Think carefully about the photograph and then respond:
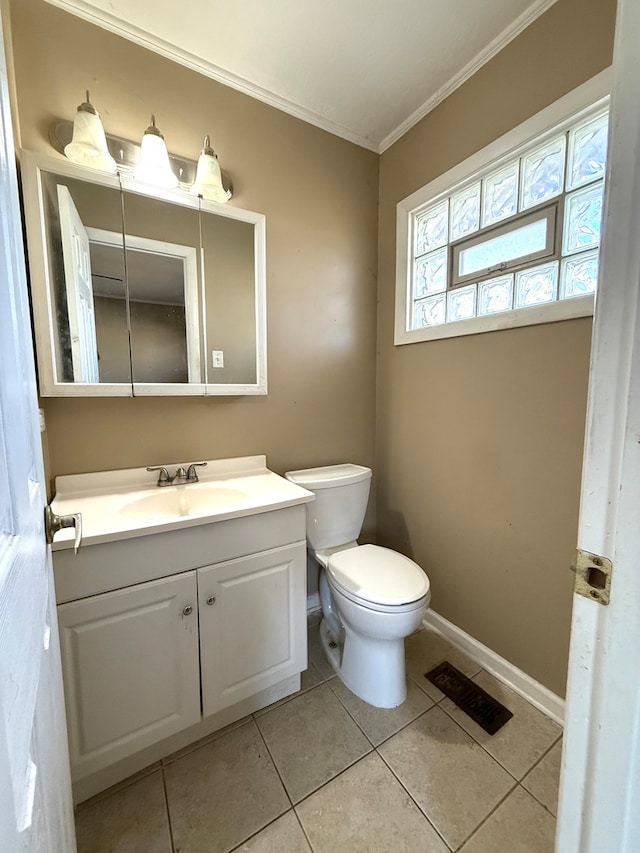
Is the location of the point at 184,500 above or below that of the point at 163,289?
below

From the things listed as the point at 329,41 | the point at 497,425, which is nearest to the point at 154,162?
the point at 329,41

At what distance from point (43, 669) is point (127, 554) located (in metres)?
0.48

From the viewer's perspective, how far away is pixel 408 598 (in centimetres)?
125

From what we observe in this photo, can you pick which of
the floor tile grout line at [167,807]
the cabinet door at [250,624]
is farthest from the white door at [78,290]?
the floor tile grout line at [167,807]

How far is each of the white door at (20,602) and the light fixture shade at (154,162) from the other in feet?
2.94

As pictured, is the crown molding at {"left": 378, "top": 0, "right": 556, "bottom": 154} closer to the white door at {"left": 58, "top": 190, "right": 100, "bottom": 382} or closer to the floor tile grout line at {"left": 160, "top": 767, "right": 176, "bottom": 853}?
the white door at {"left": 58, "top": 190, "right": 100, "bottom": 382}

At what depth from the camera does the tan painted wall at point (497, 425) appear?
3.88 feet

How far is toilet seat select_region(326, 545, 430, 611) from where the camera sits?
1245mm

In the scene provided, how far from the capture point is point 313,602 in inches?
73.3

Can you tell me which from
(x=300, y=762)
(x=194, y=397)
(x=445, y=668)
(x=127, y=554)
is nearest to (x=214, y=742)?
(x=300, y=762)

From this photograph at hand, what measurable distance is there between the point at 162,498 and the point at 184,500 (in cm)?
9

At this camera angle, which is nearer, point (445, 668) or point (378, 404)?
point (445, 668)

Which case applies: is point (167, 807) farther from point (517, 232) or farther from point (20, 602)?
point (517, 232)

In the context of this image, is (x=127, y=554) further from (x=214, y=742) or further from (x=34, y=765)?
(x=214, y=742)
